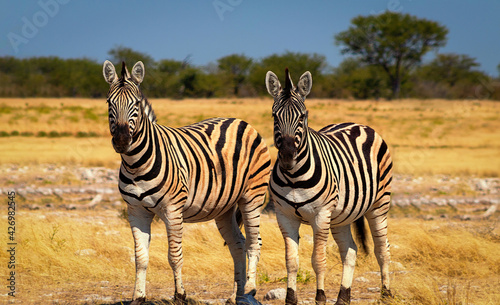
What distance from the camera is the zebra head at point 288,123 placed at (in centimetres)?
473

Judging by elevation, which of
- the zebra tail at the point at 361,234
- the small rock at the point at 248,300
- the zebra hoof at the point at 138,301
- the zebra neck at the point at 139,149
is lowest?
the small rock at the point at 248,300

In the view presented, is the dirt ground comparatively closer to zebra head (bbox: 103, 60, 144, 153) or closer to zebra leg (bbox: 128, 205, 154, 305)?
zebra leg (bbox: 128, 205, 154, 305)

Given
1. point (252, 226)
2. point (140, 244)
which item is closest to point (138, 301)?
point (140, 244)

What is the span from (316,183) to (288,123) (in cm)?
67

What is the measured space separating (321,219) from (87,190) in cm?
1090

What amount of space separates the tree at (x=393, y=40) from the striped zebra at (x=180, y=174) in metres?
42.9

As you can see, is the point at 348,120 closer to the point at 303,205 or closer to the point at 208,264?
the point at 208,264

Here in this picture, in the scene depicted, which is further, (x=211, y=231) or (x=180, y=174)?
(x=211, y=231)

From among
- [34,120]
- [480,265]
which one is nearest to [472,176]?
[480,265]

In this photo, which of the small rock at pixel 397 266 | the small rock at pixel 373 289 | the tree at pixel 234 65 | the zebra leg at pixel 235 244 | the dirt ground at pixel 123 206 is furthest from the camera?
the tree at pixel 234 65

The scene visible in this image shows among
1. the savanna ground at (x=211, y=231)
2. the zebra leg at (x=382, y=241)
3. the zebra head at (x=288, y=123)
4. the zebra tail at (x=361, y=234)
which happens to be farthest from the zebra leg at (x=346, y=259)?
the zebra head at (x=288, y=123)

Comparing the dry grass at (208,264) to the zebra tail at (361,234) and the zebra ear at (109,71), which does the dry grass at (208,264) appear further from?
the zebra ear at (109,71)

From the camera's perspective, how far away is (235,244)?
250 inches

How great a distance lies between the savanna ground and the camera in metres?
6.82
